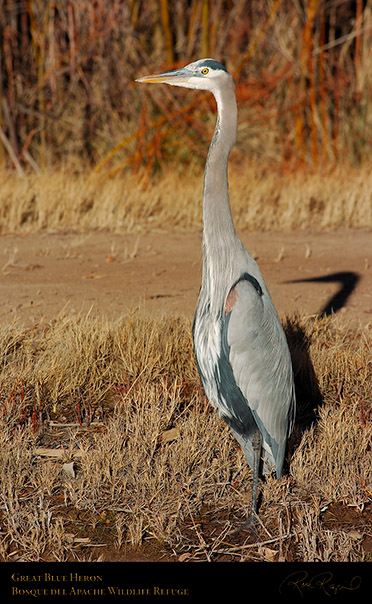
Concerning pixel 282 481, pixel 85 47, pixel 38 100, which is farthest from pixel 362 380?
pixel 38 100

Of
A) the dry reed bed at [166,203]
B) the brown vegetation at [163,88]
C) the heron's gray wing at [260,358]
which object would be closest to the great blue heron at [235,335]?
the heron's gray wing at [260,358]

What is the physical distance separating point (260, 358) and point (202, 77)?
4.07 feet

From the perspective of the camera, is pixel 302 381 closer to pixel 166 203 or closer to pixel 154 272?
pixel 154 272

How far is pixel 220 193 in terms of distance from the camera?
311 cm

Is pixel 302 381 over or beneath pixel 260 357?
beneath

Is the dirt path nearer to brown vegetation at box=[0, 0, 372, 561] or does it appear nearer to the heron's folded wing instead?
brown vegetation at box=[0, 0, 372, 561]

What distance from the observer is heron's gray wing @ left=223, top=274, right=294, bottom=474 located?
9.62 feet

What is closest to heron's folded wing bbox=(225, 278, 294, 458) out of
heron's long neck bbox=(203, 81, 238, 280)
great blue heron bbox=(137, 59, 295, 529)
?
great blue heron bbox=(137, 59, 295, 529)

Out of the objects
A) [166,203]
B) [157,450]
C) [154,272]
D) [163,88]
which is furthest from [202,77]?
[163,88]

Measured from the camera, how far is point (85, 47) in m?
9.52
